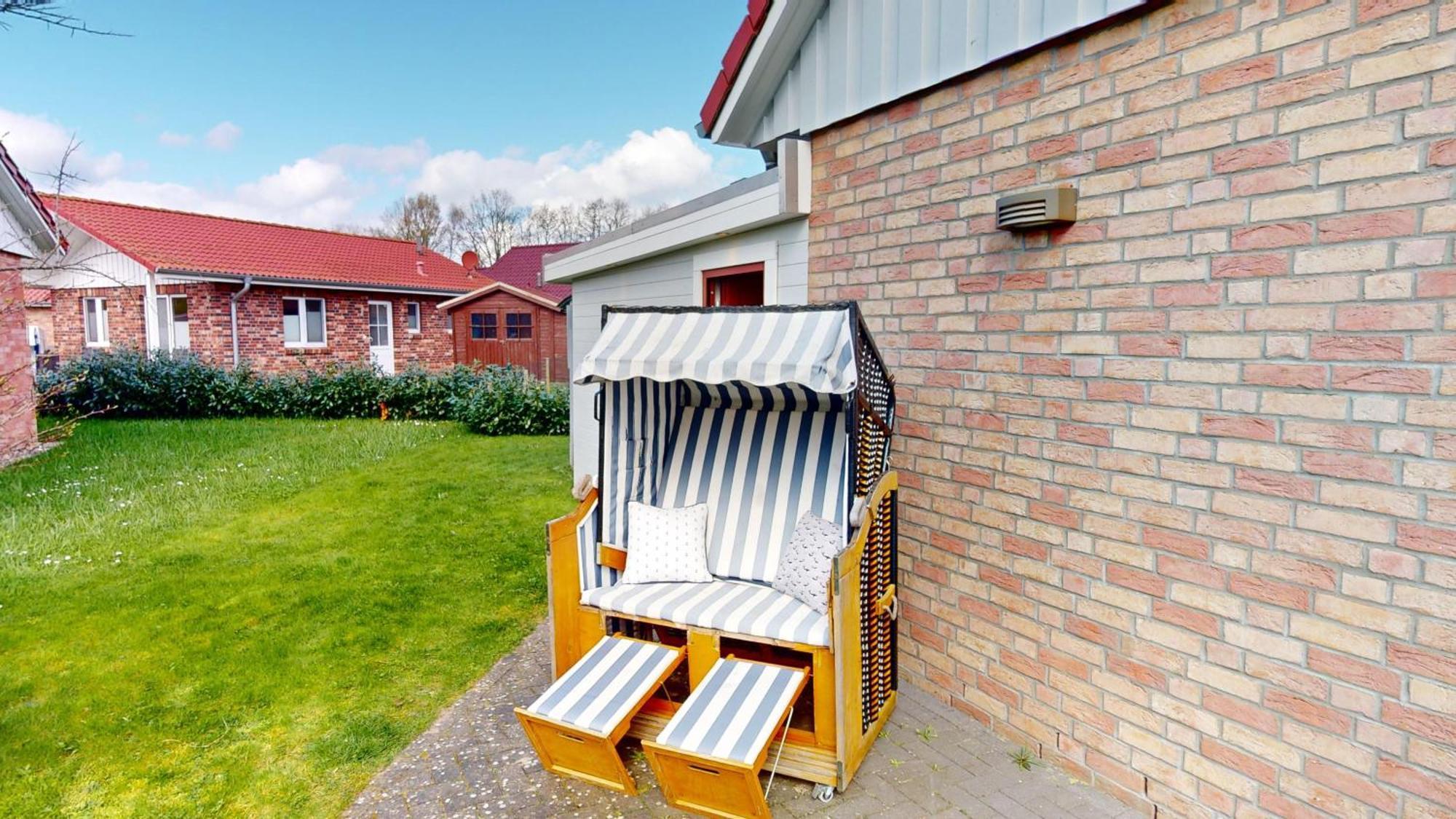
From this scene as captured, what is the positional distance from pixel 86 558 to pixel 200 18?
5993mm

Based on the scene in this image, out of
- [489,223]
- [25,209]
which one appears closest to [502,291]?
[25,209]

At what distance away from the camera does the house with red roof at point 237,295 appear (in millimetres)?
19250

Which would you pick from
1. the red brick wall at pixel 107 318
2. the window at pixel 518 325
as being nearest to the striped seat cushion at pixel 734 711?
the red brick wall at pixel 107 318

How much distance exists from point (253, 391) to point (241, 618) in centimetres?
1314

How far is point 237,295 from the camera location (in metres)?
19.4

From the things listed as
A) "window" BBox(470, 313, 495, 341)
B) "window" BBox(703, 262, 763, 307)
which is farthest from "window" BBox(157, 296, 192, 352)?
"window" BBox(703, 262, 763, 307)

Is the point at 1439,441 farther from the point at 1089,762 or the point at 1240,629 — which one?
the point at 1089,762

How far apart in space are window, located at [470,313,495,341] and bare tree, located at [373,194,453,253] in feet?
70.4

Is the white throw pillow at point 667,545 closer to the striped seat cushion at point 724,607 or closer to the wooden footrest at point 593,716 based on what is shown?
the striped seat cushion at point 724,607

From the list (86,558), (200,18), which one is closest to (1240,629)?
(86,558)

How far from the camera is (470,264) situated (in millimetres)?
31641

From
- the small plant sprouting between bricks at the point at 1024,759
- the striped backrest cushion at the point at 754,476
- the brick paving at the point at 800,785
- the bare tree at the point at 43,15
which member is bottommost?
the brick paving at the point at 800,785

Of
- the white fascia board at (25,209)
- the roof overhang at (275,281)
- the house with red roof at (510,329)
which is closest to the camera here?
the white fascia board at (25,209)

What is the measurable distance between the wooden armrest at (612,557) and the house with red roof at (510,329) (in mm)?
19278
